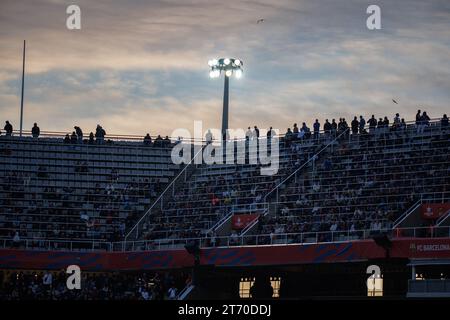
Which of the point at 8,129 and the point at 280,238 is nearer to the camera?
the point at 280,238

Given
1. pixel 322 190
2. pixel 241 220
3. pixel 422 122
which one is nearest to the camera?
pixel 322 190

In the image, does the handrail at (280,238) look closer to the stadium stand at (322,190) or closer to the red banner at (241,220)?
the stadium stand at (322,190)

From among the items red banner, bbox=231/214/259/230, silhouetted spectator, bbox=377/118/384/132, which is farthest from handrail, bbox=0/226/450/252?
silhouetted spectator, bbox=377/118/384/132

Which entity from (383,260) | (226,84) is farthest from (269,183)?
(226,84)

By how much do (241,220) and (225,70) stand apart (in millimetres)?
17644

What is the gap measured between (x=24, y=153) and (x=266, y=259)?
1778 centimetres

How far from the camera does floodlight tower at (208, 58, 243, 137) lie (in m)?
66.5

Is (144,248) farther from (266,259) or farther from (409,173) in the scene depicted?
(409,173)

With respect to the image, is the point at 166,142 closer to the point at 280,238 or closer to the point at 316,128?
the point at 316,128

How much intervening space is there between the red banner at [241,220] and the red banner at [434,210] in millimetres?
8270

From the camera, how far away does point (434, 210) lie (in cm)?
4591

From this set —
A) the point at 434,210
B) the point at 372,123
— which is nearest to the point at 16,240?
the point at 372,123

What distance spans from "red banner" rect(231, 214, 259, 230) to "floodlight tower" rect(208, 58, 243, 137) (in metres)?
15.3
